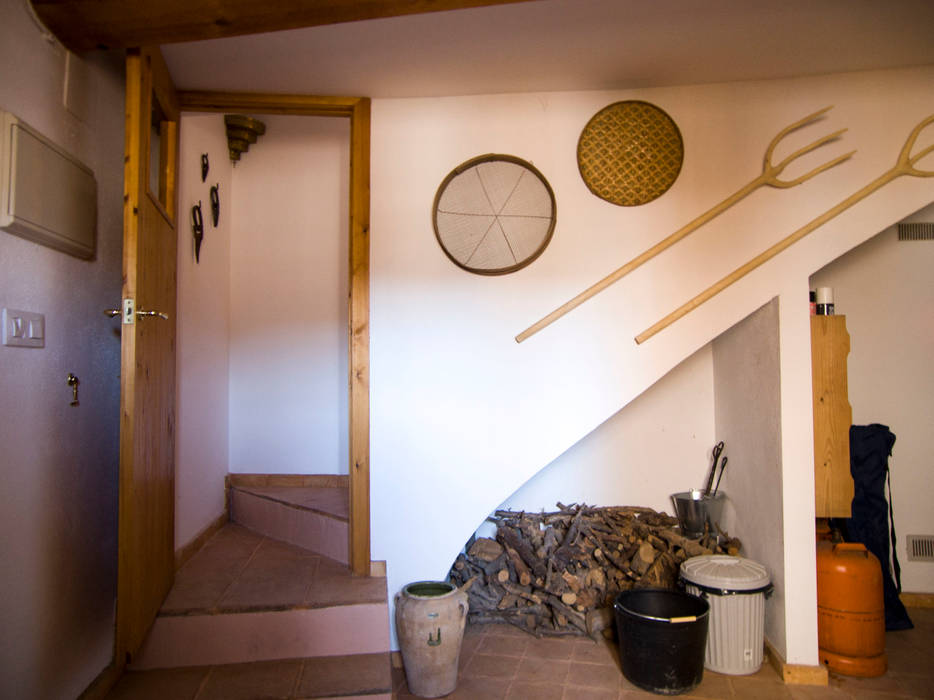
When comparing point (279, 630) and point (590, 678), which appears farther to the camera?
point (590, 678)

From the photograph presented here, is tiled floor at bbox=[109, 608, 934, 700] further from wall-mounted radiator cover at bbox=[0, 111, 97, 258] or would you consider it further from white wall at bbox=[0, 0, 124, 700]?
wall-mounted radiator cover at bbox=[0, 111, 97, 258]

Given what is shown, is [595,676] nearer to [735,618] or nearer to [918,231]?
[735,618]

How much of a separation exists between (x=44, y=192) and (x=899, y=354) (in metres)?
3.64

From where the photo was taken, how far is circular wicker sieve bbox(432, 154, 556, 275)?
271 cm

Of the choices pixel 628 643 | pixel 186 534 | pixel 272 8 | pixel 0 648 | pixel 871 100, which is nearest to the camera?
pixel 0 648

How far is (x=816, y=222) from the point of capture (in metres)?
2.62

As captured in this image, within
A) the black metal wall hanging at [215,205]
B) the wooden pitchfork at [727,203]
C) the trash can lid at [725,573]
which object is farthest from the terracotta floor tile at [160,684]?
the black metal wall hanging at [215,205]

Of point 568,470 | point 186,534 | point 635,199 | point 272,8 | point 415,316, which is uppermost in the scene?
point 272,8

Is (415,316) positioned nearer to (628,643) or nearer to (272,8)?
(272,8)

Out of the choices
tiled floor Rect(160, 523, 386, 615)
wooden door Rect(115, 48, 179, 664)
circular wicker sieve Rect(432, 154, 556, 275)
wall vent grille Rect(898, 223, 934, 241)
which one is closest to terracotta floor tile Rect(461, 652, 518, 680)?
tiled floor Rect(160, 523, 386, 615)

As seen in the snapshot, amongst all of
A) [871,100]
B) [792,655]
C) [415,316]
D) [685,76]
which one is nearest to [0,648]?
[415,316]

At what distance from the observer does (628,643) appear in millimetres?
2443

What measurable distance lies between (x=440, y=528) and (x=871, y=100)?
2454mm

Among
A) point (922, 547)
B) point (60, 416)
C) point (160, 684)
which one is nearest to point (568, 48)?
point (60, 416)
